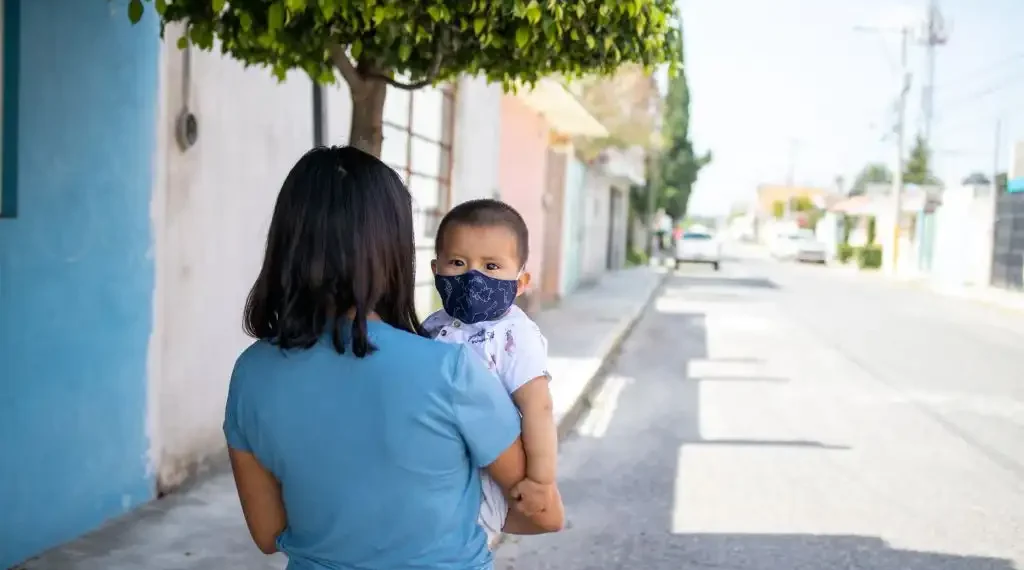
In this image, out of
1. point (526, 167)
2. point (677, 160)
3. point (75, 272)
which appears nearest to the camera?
point (75, 272)

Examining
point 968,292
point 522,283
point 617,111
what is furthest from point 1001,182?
point 522,283

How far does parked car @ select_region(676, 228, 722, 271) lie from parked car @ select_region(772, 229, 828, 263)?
13.2 metres

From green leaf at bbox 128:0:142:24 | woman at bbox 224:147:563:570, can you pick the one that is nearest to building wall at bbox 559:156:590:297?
green leaf at bbox 128:0:142:24

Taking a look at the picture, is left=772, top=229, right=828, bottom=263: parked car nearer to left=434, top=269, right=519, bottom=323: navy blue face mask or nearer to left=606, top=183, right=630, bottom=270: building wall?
left=606, top=183, right=630, bottom=270: building wall

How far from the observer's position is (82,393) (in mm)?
4629

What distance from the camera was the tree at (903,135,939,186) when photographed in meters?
78.7

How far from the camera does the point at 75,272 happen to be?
4.51m

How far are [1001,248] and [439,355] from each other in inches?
1374

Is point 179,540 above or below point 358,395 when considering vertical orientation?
below

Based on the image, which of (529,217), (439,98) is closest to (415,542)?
(439,98)

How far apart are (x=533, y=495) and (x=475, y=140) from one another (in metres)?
10.9

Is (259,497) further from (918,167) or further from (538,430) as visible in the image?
(918,167)

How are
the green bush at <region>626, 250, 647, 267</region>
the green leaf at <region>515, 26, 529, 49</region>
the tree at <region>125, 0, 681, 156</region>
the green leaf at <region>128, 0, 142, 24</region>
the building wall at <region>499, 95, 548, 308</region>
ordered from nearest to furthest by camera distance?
1. the green leaf at <region>128, 0, 142, 24</region>
2. the tree at <region>125, 0, 681, 156</region>
3. the green leaf at <region>515, 26, 529, 49</region>
4. the building wall at <region>499, 95, 548, 308</region>
5. the green bush at <region>626, 250, 647, 267</region>

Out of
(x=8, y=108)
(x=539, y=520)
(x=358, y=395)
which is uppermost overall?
(x=8, y=108)
